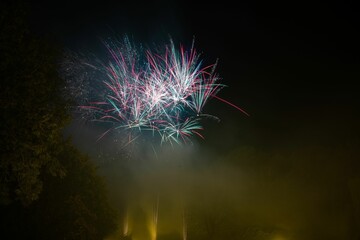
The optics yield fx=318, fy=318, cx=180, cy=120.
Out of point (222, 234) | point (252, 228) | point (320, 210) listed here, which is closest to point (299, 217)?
point (320, 210)

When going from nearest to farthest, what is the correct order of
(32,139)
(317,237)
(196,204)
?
1. (32,139)
2. (317,237)
3. (196,204)

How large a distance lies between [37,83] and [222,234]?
3507cm

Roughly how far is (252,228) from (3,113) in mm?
33372

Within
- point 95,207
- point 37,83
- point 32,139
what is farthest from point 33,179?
point 95,207

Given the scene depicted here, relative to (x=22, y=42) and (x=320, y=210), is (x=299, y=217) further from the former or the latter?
(x=22, y=42)

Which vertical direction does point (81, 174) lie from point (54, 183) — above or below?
above

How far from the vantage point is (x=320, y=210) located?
32312 millimetres

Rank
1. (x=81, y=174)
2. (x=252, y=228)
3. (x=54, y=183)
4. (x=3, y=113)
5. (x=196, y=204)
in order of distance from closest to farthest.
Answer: (x=3, y=113) < (x=54, y=183) < (x=81, y=174) < (x=252, y=228) < (x=196, y=204)

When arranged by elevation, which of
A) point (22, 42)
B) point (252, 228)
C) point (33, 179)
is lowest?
point (33, 179)

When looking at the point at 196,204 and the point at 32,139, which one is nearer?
the point at 32,139

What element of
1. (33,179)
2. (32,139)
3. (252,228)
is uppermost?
(252,228)

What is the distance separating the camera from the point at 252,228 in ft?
121

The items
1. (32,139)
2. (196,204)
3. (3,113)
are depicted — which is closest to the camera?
(3,113)

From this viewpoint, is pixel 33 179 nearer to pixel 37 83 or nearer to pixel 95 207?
pixel 37 83
